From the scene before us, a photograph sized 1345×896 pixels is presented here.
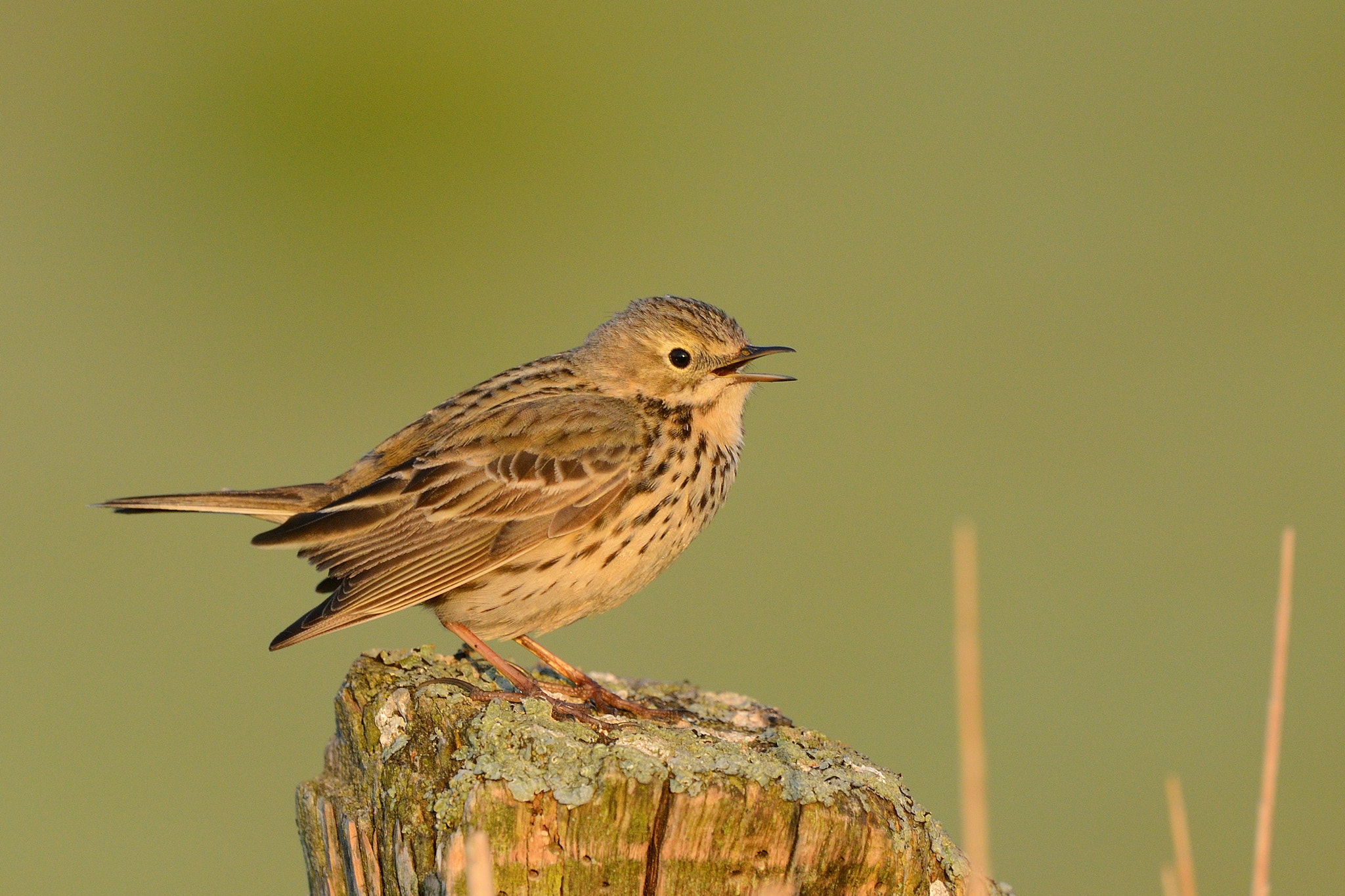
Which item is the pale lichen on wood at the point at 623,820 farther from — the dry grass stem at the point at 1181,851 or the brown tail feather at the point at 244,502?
the brown tail feather at the point at 244,502

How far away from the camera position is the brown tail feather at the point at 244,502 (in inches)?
217

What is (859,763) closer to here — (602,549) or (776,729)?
(776,729)

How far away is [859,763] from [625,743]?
0.63 metres

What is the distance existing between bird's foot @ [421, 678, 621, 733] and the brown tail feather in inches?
53.3

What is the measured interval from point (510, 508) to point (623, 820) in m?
2.20

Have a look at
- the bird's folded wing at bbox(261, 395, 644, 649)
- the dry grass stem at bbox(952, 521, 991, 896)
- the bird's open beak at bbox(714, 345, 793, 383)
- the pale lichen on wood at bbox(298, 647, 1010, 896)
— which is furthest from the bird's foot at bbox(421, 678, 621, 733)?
the bird's open beak at bbox(714, 345, 793, 383)

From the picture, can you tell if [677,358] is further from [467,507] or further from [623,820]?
[623,820]

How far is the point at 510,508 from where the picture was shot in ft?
18.1

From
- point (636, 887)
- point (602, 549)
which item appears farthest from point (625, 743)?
point (602, 549)

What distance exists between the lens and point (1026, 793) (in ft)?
33.3

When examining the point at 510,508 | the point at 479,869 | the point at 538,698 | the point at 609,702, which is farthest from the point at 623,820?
the point at 510,508

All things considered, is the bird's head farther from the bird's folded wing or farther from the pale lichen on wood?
the pale lichen on wood

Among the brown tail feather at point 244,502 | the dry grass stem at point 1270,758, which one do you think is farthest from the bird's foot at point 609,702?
the dry grass stem at point 1270,758

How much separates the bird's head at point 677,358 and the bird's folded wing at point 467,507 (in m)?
0.35
